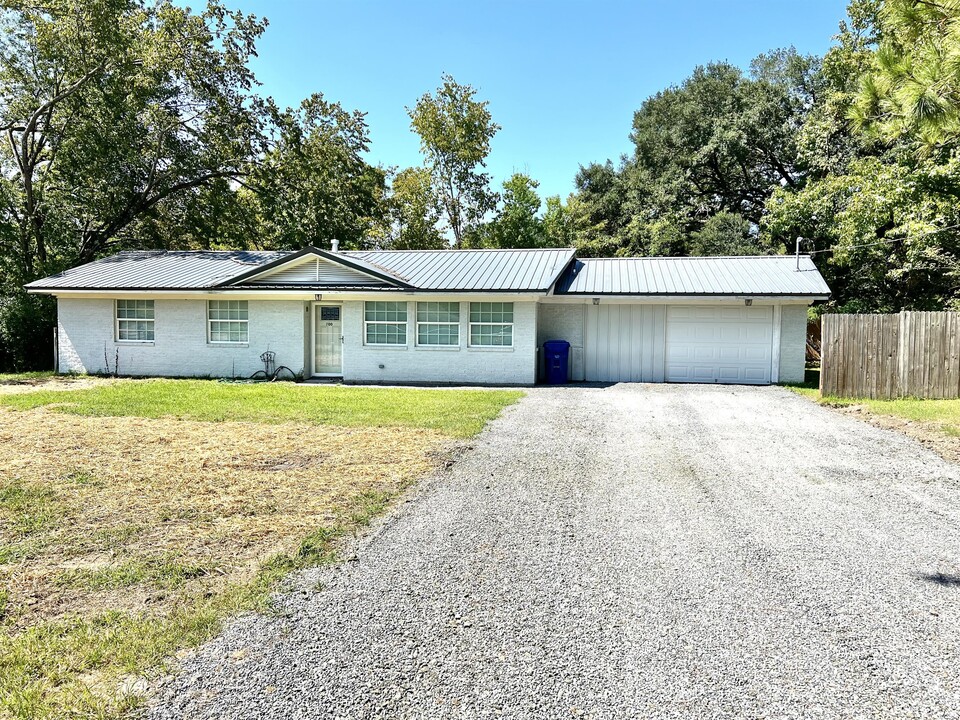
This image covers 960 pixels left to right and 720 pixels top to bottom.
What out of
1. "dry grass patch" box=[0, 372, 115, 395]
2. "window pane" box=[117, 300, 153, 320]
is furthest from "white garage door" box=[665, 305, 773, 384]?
"dry grass patch" box=[0, 372, 115, 395]

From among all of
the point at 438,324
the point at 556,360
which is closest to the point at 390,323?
the point at 438,324

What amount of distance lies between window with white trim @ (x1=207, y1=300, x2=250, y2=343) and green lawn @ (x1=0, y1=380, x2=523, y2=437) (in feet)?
7.22

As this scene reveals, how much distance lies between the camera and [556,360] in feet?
49.6

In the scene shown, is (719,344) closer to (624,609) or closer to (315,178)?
(624,609)

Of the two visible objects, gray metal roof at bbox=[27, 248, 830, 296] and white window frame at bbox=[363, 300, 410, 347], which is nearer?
gray metal roof at bbox=[27, 248, 830, 296]

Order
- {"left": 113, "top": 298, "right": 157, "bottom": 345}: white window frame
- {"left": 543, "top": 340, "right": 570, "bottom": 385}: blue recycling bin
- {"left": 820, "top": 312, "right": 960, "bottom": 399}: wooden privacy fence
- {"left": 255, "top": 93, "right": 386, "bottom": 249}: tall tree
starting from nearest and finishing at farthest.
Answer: {"left": 820, "top": 312, "right": 960, "bottom": 399}: wooden privacy fence < {"left": 543, "top": 340, "right": 570, "bottom": 385}: blue recycling bin < {"left": 113, "top": 298, "right": 157, "bottom": 345}: white window frame < {"left": 255, "top": 93, "right": 386, "bottom": 249}: tall tree

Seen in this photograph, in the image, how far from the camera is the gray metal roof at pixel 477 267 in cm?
1466

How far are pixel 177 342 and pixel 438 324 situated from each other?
7.35m

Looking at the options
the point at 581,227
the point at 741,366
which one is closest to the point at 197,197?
the point at 581,227

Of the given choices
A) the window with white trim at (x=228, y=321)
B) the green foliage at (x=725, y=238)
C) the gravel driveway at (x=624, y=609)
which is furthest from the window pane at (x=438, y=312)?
the green foliage at (x=725, y=238)

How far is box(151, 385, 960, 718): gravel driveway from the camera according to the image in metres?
2.52

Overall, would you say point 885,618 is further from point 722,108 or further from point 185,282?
point 722,108

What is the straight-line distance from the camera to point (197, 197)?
84.1 feet

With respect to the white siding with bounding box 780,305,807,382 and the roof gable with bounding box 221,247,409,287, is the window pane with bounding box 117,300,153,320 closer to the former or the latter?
the roof gable with bounding box 221,247,409,287
